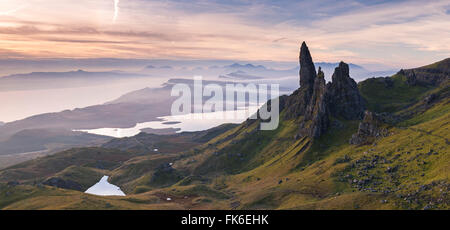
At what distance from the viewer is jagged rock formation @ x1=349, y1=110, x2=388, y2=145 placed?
183 metres

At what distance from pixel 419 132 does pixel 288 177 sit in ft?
245

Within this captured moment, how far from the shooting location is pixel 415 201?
339 ft

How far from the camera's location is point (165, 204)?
157625 millimetres

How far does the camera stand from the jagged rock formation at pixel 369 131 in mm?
182875

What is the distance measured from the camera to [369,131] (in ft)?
617

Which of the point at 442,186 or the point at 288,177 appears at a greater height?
the point at 442,186
